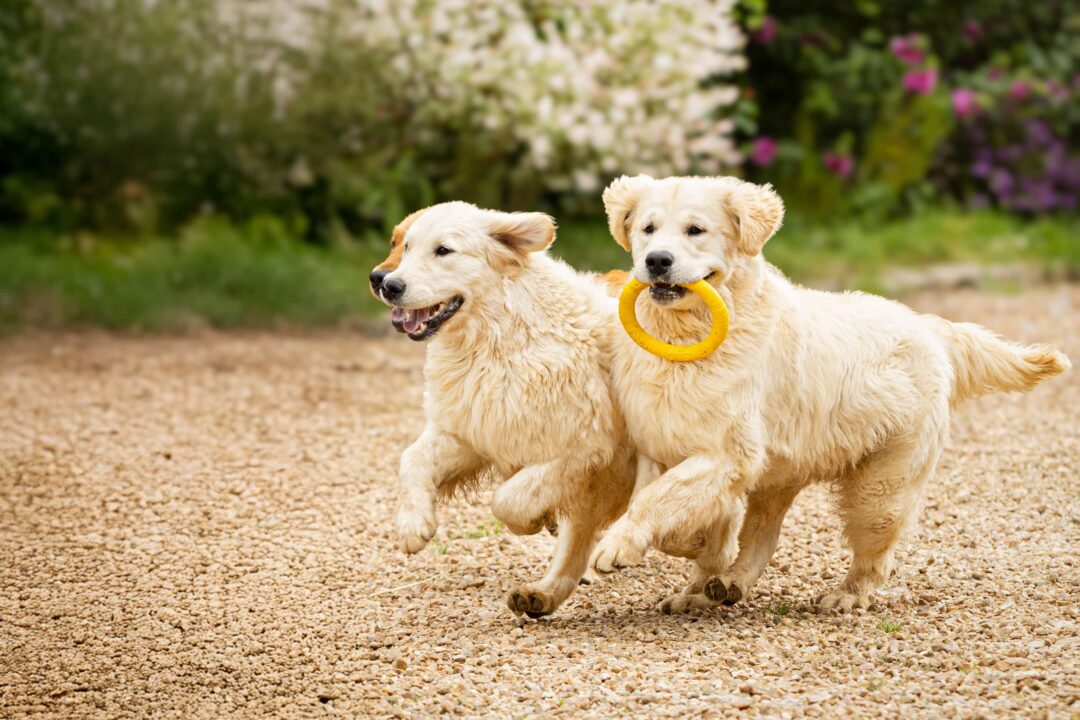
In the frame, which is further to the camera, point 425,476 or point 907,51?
point 907,51

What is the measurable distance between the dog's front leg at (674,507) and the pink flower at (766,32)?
9.10 metres

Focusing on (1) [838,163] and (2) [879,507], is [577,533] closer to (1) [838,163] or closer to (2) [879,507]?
(2) [879,507]

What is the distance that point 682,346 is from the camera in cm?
436

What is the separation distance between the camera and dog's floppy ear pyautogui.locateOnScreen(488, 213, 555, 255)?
14.9 feet

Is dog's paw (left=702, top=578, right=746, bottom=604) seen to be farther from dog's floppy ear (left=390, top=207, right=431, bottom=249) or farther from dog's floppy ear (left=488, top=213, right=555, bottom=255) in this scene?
dog's floppy ear (left=390, top=207, right=431, bottom=249)

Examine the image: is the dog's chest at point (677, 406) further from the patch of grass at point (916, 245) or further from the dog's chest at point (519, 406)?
the patch of grass at point (916, 245)

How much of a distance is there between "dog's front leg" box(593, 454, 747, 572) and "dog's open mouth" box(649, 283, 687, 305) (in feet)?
1.71

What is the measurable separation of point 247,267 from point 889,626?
22.3 feet

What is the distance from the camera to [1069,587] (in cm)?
482

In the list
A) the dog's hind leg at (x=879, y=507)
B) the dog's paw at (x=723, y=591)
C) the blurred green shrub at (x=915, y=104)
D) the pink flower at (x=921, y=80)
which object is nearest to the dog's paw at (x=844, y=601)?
the dog's hind leg at (x=879, y=507)

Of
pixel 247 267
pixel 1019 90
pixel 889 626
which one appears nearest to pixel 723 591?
pixel 889 626

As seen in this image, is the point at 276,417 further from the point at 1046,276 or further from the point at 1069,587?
the point at 1046,276

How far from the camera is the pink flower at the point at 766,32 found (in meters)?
12.7

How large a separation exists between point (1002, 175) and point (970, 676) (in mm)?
10409
